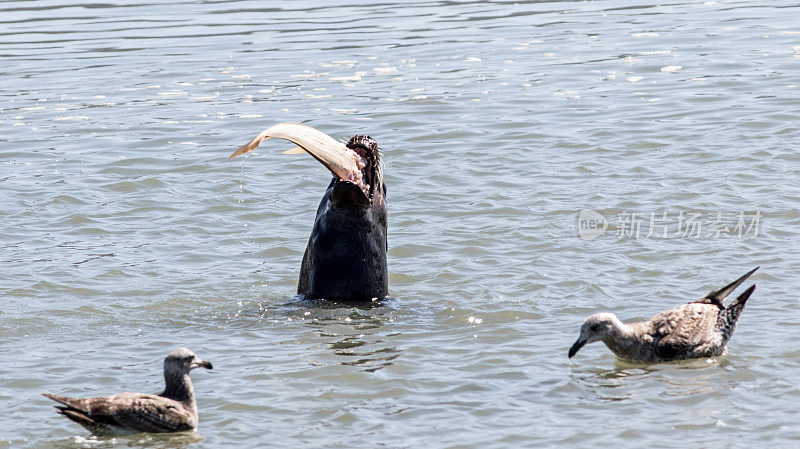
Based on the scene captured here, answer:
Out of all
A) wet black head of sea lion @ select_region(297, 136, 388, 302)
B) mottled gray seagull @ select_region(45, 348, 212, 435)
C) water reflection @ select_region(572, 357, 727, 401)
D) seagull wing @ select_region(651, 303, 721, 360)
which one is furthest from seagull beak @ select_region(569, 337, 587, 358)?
mottled gray seagull @ select_region(45, 348, 212, 435)

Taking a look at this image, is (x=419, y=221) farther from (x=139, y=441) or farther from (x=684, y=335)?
(x=139, y=441)

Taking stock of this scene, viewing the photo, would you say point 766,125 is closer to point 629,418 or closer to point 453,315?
point 453,315

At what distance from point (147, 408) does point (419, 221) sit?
5037 millimetres

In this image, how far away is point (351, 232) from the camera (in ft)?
27.3

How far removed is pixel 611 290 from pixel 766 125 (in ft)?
18.3

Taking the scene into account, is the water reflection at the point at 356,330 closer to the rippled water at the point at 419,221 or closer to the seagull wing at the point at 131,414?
the rippled water at the point at 419,221

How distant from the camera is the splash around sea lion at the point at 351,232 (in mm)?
8125

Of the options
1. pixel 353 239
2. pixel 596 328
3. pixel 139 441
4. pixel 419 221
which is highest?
pixel 353 239

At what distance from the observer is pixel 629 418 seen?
6582mm

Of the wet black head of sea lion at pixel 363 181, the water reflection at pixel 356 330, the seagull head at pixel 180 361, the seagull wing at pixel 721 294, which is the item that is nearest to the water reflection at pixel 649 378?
the seagull wing at pixel 721 294

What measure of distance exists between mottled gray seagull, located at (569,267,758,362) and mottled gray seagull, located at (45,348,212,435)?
2.46m

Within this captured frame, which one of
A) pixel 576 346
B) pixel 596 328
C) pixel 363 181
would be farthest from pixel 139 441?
pixel 596 328

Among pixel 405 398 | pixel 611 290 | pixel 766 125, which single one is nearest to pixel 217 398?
pixel 405 398

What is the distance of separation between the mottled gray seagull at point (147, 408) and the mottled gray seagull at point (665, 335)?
8.06ft
